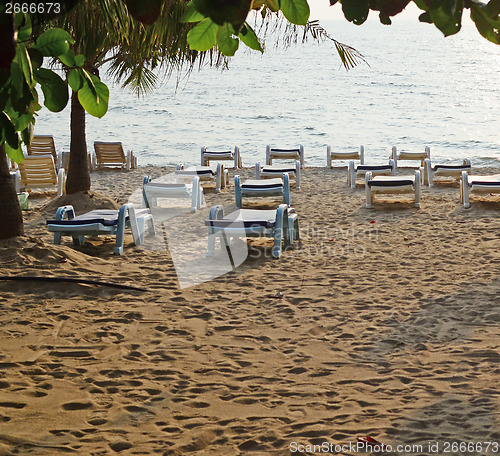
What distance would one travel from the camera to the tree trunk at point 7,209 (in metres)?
6.45

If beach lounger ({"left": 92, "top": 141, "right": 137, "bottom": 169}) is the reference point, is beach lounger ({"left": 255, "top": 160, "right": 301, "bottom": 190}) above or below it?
below

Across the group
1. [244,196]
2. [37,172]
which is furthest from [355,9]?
[37,172]

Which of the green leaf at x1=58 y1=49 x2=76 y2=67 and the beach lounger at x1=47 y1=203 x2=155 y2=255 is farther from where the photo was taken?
the beach lounger at x1=47 y1=203 x2=155 y2=255

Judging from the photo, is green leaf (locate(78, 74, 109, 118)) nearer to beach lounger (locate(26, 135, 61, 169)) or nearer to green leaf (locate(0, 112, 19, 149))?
green leaf (locate(0, 112, 19, 149))

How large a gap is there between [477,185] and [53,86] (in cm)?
861

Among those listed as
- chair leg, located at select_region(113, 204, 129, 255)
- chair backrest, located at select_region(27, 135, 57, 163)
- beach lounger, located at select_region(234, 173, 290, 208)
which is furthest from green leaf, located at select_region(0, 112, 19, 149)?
chair backrest, located at select_region(27, 135, 57, 163)

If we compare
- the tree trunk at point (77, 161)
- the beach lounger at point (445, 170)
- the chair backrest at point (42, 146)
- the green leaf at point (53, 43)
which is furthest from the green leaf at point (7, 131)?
the chair backrest at point (42, 146)

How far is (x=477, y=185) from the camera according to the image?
9594mm

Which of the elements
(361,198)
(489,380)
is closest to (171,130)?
(361,198)

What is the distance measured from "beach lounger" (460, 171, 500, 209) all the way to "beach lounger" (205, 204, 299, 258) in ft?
11.2

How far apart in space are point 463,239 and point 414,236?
0.59 metres

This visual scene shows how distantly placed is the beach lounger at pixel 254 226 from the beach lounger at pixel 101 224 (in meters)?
0.89

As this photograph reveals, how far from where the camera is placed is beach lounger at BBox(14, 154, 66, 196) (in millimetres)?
10758

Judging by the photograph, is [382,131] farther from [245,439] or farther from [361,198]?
[245,439]
